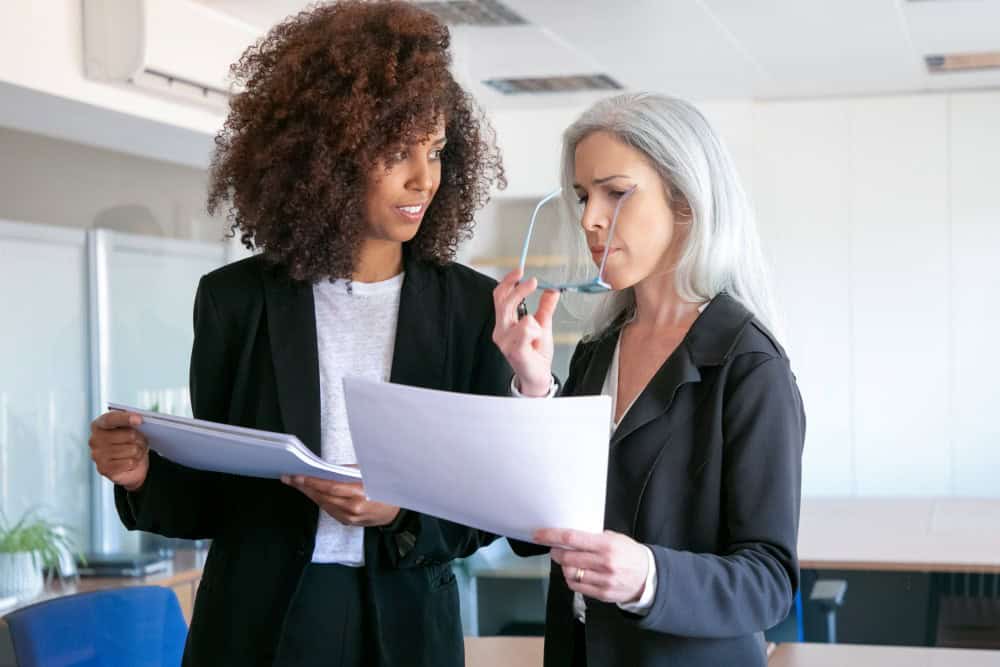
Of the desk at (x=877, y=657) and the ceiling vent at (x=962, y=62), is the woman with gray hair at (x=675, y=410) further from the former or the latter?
the ceiling vent at (x=962, y=62)

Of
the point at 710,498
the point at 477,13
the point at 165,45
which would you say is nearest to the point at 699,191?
the point at 710,498

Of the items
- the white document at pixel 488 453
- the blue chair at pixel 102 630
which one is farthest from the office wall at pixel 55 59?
the white document at pixel 488 453

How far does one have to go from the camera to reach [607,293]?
1.78 meters

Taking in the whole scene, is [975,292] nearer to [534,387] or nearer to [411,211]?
[411,211]

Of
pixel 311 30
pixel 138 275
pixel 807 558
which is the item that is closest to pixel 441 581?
pixel 311 30

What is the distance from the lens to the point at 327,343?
5.84 ft

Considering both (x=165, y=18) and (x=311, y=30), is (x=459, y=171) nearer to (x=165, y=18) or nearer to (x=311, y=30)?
(x=311, y=30)

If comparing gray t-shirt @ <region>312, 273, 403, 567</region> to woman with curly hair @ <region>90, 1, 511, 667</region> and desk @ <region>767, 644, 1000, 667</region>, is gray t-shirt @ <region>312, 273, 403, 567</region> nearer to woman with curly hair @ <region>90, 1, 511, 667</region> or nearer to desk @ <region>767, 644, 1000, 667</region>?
woman with curly hair @ <region>90, 1, 511, 667</region>

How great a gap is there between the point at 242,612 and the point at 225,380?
0.33 meters

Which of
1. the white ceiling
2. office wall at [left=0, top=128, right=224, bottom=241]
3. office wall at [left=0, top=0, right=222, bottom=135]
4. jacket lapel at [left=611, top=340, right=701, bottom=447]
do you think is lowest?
jacket lapel at [left=611, top=340, right=701, bottom=447]

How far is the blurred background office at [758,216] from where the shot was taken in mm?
4324

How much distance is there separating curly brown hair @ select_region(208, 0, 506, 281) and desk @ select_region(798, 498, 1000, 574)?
8.63 ft

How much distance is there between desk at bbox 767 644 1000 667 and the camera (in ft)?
8.06

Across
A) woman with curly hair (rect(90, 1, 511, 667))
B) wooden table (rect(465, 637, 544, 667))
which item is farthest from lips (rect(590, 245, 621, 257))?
wooden table (rect(465, 637, 544, 667))
